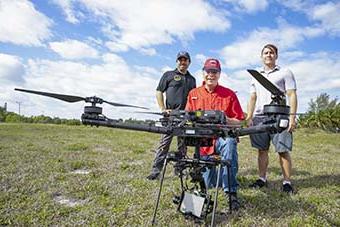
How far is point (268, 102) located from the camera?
630 centimetres

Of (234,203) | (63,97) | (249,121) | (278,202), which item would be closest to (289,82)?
(249,121)

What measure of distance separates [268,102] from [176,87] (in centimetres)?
204

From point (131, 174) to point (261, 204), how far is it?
333 cm

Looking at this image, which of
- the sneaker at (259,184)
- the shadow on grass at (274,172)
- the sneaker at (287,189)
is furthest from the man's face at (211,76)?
the shadow on grass at (274,172)

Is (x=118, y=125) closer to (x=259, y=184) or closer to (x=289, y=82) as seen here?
(x=289, y=82)

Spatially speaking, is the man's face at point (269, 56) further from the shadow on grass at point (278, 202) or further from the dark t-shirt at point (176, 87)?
the shadow on grass at point (278, 202)

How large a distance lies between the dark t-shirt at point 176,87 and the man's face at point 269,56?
1769 millimetres

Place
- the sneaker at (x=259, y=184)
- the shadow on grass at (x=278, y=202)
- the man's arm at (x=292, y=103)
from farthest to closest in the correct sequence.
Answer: the sneaker at (x=259, y=184) < the man's arm at (x=292, y=103) < the shadow on grass at (x=278, y=202)

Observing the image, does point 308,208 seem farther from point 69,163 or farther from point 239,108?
point 69,163

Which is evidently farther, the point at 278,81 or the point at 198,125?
the point at 278,81

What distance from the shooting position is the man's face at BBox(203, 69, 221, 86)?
5.41 m

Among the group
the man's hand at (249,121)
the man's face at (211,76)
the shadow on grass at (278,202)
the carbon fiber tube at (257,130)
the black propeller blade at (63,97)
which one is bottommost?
the shadow on grass at (278,202)

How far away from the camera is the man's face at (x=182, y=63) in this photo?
7.34m

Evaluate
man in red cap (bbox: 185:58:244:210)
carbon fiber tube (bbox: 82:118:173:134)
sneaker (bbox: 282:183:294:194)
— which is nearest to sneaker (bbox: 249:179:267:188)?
sneaker (bbox: 282:183:294:194)
